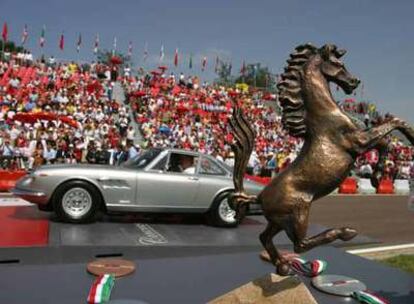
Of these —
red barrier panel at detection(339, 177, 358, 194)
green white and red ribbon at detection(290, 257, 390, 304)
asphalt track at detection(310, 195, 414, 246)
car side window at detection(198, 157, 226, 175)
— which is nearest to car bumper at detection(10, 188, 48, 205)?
car side window at detection(198, 157, 226, 175)

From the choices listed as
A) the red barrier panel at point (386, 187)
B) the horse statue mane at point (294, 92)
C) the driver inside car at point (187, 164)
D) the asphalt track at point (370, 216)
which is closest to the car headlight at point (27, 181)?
the driver inside car at point (187, 164)

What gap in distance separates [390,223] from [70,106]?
16640 mm

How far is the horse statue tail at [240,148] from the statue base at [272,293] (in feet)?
1.95

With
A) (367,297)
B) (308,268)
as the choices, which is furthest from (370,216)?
(367,297)

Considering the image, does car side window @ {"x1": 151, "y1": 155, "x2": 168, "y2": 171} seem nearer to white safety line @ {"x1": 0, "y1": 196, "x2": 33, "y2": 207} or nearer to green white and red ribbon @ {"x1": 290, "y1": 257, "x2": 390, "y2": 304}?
white safety line @ {"x1": 0, "y1": 196, "x2": 33, "y2": 207}

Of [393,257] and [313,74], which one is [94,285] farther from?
[393,257]

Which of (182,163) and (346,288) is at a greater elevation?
(182,163)

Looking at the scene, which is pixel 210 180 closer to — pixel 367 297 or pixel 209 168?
pixel 209 168

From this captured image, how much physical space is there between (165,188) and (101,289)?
17.0 ft

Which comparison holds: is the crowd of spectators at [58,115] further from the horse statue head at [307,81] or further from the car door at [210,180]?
the horse statue head at [307,81]

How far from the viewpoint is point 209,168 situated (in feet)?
30.4

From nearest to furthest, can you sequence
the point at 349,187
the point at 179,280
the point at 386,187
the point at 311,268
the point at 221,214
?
the point at 179,280 → the point at 311,268 → the point at 221,214 → the point at 349,187 → the point at 386,187

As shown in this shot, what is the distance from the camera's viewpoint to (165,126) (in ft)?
78.1

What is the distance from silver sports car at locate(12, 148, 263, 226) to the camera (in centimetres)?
831
